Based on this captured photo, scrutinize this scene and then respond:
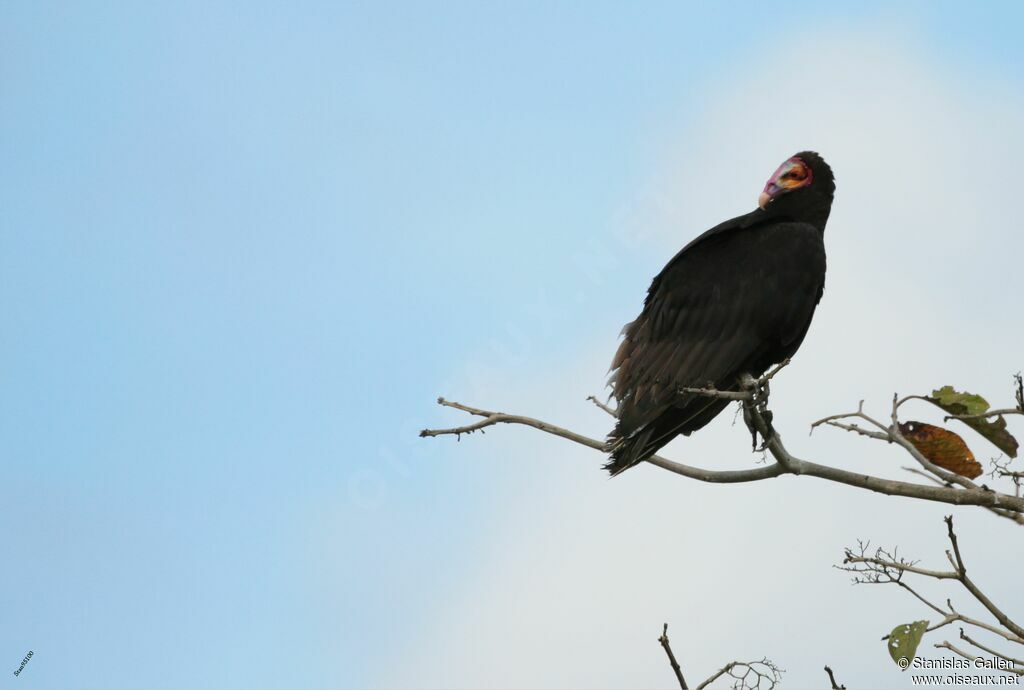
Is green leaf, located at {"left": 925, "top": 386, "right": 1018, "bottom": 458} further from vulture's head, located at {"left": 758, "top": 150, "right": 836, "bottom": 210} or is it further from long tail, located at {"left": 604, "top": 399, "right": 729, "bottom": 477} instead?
vulture's head, located at {"left": 758, "top": 150, "right": 836, "bottom": 210}

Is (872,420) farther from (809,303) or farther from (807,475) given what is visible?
(809,303)

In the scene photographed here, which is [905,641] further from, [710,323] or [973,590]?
[710,323]

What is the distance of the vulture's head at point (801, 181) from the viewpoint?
6.01 meters

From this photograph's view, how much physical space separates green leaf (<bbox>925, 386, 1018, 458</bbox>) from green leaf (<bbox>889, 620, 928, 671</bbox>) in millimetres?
738

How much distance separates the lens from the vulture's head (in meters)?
6.01

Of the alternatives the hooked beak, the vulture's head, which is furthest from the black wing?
the vulture's head

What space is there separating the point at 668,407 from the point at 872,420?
57.6 inches

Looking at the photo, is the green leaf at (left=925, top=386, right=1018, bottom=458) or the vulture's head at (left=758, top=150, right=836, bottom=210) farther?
the vulture's head at (left=758, top=150, right=836, bottom=210)

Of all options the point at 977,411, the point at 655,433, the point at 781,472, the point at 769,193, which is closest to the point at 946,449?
the point at 977,411

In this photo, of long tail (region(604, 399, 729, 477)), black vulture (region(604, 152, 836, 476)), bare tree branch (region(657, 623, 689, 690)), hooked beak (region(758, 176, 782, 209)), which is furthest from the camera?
hooked beak (region(758, 176, 782, 209))

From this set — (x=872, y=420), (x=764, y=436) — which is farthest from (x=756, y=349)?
(x=872, y=420)

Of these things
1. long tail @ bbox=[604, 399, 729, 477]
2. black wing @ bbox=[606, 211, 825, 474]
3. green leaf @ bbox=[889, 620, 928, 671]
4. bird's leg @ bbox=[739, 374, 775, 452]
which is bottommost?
green leaf @ bbox=[889, 620, 928, 671]

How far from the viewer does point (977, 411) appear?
147 inches

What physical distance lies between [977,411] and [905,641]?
0.86m
